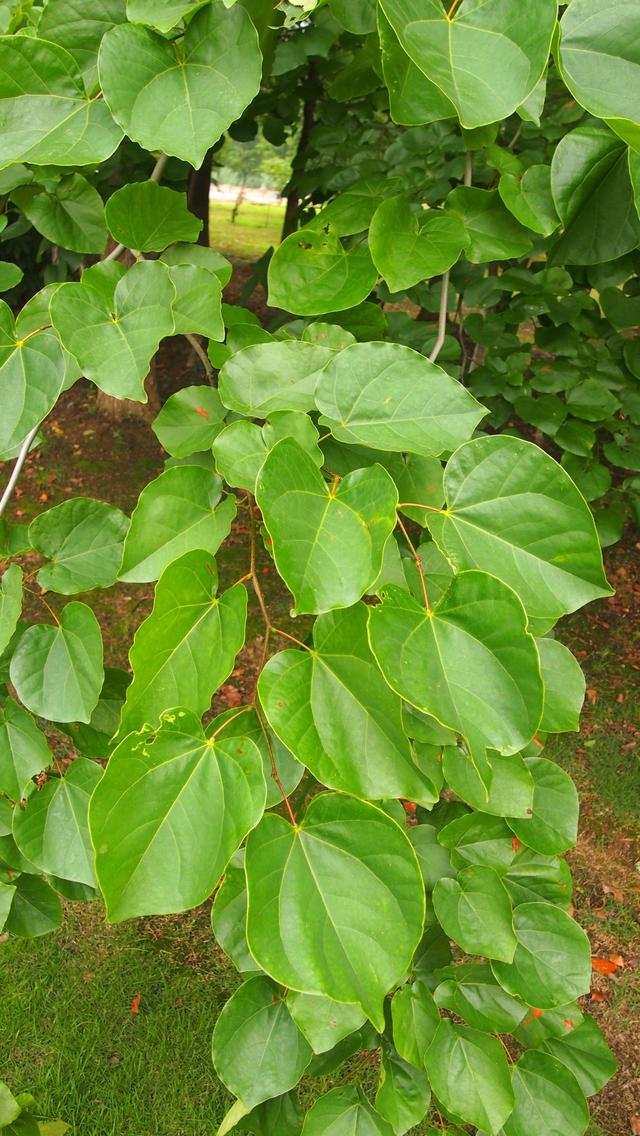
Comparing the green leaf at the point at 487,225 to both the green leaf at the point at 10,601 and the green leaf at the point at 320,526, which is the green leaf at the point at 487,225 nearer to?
the green leaf at the point at 320,526

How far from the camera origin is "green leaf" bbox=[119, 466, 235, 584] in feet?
2.26

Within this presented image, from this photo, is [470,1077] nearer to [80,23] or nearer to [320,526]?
[320,526]

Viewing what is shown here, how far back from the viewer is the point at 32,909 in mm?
980

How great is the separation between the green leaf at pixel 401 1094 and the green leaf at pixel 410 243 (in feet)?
2.59

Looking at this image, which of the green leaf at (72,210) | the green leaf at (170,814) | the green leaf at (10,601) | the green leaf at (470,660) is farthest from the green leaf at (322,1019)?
the green leaf at (72,210)

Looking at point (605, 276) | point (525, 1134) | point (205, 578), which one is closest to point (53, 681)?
point (205, 578)

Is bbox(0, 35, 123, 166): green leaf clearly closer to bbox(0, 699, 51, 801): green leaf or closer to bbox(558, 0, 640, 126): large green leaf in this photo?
bbox(558, 0, 640, 126): large green leaf

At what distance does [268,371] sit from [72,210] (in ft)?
1.57

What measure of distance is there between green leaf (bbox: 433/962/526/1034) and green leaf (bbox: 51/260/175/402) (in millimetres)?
675

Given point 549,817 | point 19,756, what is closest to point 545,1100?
point 549,817

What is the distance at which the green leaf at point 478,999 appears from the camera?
810 mm

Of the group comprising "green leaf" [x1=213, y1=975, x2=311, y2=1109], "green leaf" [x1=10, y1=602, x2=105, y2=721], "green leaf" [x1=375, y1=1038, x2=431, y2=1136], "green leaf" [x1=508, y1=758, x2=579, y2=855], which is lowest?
"green leaf" [x1=375, y1=1038, x2=431, y2=1136]

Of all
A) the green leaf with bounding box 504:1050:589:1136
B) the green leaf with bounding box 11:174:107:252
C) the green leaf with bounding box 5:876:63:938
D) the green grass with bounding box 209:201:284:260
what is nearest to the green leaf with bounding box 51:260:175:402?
the green leaf with bounding box 11:174:107:252

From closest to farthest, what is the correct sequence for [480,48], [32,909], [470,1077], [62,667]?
[480,48]
[470,1077]
[62,667]
[32,909]
